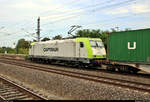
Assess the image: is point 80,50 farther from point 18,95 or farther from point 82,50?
point 18,95

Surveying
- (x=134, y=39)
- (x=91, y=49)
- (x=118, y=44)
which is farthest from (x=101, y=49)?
(x=134, y=39)

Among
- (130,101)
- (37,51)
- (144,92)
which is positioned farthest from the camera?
(37,51)

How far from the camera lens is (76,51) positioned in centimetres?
1886

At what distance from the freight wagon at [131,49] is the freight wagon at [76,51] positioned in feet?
7.25

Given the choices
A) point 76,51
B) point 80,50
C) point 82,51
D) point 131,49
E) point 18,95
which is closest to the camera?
point 18,95

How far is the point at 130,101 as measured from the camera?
7.35 meters

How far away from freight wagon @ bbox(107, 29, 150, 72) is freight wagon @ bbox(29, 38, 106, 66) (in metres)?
2.21

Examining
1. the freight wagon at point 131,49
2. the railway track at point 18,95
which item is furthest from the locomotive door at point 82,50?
the railway track at point 18,95

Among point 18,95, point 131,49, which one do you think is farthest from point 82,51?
point 18,95

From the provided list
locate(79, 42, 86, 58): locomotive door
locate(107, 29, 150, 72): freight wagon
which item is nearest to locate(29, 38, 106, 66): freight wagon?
locate(79, 42, 86, 58): locomotive door

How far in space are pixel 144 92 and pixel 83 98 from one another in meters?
3.16

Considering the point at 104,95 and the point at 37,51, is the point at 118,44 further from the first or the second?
the point at 37,51

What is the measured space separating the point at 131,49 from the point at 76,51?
6420mm

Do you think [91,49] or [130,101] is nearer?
[130,101]
